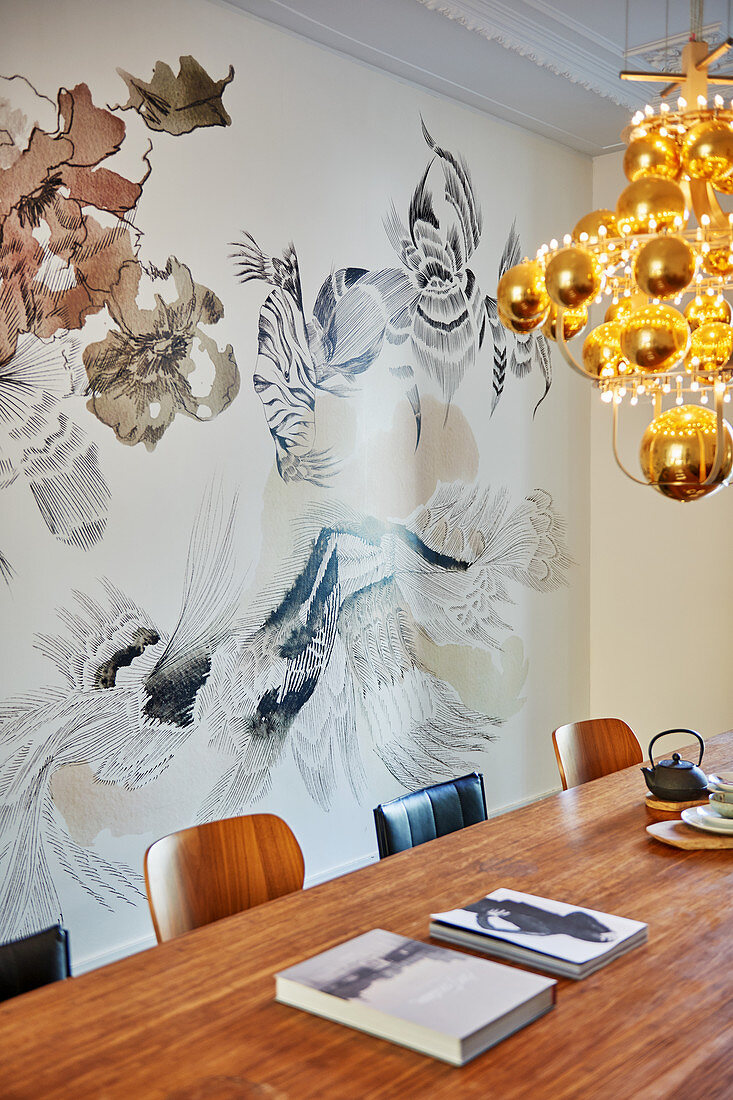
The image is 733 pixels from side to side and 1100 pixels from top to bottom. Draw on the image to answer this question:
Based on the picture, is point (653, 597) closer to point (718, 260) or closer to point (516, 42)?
point (516, 42)

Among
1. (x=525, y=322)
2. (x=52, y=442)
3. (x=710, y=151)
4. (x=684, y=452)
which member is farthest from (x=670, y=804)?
(x=52, y=442)

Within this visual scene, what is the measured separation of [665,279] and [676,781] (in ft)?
3.75

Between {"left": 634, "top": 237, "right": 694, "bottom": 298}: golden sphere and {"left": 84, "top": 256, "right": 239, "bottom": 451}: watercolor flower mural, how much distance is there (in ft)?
5.64

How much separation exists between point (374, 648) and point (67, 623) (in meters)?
1.30

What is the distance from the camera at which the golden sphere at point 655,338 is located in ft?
5.78

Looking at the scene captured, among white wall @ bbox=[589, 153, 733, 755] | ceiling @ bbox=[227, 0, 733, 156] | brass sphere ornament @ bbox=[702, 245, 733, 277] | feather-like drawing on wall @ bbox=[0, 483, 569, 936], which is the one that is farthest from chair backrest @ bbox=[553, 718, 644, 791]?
ceiling @ bbox=[227, 0, 733, 156]

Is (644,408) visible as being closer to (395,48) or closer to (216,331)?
(395,48)

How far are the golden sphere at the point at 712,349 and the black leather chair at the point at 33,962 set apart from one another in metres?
1.57

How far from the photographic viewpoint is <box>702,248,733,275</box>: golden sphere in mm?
1907

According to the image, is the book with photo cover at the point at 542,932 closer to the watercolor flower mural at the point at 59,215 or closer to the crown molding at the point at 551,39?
the watercolor flower mural at the point at 59,215

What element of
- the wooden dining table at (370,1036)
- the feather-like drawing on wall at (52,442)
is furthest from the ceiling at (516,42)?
the wooden dining table at (370,1036)

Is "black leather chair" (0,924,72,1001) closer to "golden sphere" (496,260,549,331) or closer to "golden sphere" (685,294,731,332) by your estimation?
"golden sphere" (496,260,549,331)

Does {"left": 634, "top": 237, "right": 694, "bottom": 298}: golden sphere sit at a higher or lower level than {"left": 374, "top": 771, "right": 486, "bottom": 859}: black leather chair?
higher

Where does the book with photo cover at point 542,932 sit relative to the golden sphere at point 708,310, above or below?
below
